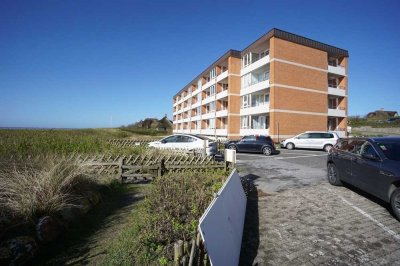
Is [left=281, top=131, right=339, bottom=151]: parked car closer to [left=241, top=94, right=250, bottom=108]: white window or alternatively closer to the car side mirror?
[left=241, top=94, right=250, bottom=108]: white window

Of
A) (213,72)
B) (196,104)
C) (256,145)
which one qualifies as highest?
(213,72)

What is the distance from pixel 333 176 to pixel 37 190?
8.38m

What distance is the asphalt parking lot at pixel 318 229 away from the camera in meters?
3.66

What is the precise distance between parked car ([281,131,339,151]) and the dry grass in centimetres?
1958

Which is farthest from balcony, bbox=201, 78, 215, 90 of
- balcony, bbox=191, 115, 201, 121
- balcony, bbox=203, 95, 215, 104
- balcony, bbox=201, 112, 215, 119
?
balcony, bbox=191, 115, 201, 121

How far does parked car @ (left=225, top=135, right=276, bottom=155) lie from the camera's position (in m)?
17.5

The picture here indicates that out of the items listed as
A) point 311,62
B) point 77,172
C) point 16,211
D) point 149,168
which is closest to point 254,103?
point 311,62

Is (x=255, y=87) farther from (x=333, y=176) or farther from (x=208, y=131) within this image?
(x=333, y=176)

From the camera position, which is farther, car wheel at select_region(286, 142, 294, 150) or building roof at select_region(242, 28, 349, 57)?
building roof at select_region(242, 28, 349, 57)

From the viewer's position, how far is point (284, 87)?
26.2 meters

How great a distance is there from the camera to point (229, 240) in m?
3.36

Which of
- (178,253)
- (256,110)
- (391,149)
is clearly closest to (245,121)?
(256,110)

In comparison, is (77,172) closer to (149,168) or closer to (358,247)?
(149,168)

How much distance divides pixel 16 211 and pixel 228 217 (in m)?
3.73
